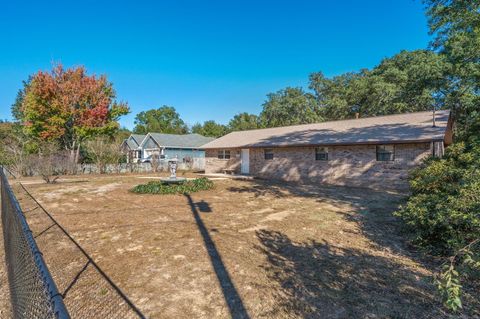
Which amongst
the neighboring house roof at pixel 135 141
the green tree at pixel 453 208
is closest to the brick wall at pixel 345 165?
the green tree at pixel 453 208

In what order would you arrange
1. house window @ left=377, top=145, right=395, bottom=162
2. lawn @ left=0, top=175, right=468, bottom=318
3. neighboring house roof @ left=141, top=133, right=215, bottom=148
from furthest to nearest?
neighboring house roof @ left=141, top=133, right=215, bottom=148, house window @ left=377, top=145, right=395, bottom=162, lawn @ left=0, top=175, right=468, bottom=318

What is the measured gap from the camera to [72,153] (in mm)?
22328

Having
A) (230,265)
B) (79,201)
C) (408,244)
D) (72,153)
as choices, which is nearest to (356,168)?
(408,244)

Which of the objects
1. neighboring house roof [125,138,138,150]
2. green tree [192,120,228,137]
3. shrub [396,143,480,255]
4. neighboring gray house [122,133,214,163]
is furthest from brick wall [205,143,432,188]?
green tree [192,120,228,137]

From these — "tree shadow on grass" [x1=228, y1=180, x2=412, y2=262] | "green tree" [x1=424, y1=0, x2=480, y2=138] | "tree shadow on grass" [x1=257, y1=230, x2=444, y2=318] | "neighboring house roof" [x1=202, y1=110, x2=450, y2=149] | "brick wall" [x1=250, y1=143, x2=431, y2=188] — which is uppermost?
"green tree" [x1=424, y1=0, x2=480, y2=138]

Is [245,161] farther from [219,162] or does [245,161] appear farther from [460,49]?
[460,49]

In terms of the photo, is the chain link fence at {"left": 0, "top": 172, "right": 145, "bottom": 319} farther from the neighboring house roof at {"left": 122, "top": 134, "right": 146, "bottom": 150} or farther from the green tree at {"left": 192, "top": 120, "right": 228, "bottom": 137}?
the green tree at {"left": 192, "top": 120, "right": 228, "bottom": 137}

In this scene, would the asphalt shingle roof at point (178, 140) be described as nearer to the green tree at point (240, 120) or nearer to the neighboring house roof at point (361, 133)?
the neighboring house roof at point (361, 133)

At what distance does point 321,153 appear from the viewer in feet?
49.3

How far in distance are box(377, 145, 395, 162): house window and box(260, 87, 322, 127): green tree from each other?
1954cm

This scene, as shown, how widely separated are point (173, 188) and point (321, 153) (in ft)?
27.5

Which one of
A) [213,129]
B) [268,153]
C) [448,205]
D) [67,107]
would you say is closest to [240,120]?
[213,129]

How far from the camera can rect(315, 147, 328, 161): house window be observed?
14.8 meters

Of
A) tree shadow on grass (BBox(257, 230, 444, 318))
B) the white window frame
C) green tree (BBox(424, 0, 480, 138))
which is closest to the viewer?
tree shadow on grass (BBox(257, 230, 444, 318))
